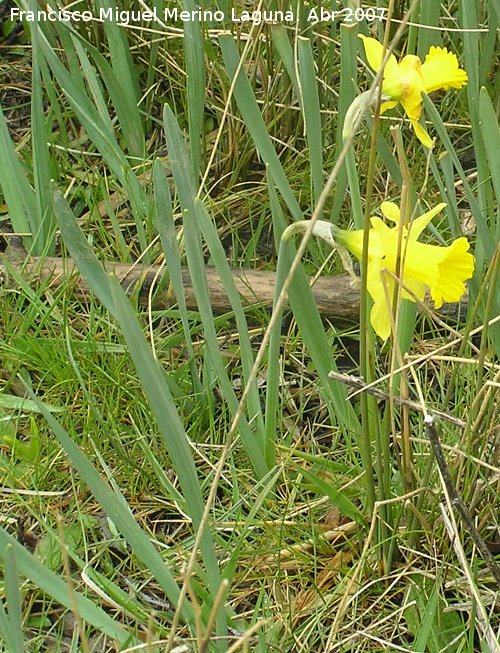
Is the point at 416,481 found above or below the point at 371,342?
below

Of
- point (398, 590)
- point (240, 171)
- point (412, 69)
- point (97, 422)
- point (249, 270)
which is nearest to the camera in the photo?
point (412, 69)

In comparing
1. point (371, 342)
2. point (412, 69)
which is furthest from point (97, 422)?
point (412, 69)

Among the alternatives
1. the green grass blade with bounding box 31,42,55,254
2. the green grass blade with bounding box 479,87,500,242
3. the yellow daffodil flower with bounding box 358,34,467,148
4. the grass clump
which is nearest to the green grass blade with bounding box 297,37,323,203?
the grass clump

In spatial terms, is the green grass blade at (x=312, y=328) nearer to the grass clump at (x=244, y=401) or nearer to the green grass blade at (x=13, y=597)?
the grass clump at (x=244, y=401)

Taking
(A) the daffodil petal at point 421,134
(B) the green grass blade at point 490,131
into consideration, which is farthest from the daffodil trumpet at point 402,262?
(B) the green grass blade at point 490,131

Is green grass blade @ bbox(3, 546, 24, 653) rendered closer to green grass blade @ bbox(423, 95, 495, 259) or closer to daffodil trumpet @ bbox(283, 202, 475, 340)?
daffodil trumpet @ bbox(283, 202, 475, 340)

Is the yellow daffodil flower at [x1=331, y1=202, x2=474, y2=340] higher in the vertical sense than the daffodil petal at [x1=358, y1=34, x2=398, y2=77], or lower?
lower

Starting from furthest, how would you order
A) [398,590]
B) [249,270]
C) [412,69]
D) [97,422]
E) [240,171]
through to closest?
[240,171], [249,270], [97,422], [398,590], [412,69]

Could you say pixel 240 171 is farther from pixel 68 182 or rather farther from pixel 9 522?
pixel 9 522
